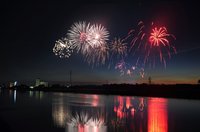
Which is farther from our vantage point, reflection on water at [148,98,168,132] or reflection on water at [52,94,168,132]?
reflection on water at [52,94,168,132]

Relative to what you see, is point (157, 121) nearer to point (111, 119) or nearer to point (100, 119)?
point (111, 119)

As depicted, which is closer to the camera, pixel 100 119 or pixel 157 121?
pixel 157 121

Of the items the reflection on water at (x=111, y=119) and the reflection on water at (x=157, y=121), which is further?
the reflection on water at (x=111, y=119)

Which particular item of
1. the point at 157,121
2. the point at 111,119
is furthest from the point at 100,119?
the point at 157,121

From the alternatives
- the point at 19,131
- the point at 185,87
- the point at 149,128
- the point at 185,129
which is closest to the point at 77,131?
the point at 19,131

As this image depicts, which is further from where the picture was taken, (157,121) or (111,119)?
(111,119)

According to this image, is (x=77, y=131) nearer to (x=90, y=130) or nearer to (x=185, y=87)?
(x=90, y=130)

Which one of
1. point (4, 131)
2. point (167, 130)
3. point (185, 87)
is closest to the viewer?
point (4, 131)

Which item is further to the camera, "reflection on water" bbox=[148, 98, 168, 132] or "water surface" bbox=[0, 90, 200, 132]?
"water surface" bbox=[0, 90, 200, 132]

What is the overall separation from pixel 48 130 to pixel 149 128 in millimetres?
7336

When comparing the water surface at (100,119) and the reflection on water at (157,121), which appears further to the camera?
the water surface at (100,119)

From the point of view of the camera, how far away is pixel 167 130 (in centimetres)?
2033

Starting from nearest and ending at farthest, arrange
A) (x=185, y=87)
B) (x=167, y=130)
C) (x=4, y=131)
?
(x=4, y=131) < (x=167, y=130) < (x=185, y=87)

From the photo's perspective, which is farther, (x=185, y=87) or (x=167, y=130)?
(x=185, y=87)
